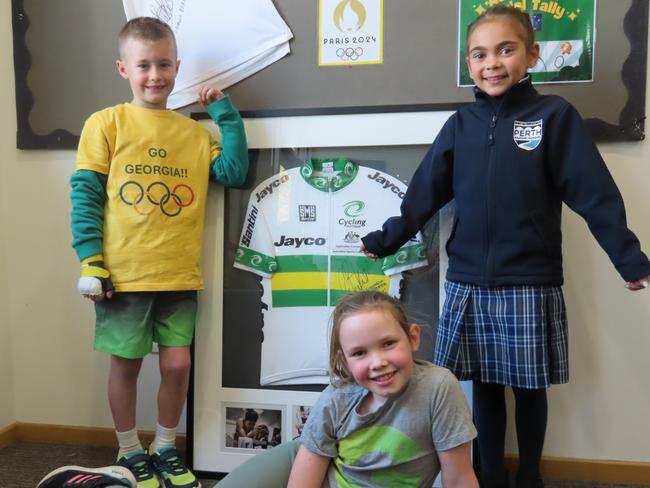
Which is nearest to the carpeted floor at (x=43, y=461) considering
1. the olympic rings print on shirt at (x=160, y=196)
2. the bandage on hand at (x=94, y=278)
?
the bandage on hand at (x=94, y=278)

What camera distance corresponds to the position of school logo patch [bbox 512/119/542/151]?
115 cm

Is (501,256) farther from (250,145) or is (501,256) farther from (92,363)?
(92,363)

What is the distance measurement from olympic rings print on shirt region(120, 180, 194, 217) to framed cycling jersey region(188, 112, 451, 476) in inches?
4.8

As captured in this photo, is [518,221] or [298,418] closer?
[518,221]

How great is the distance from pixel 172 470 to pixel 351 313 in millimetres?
776

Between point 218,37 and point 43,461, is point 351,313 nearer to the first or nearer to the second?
point 218,37

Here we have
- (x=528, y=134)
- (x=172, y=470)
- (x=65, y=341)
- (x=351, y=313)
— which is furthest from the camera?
(x=65, y=341)

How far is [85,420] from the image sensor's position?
168cm

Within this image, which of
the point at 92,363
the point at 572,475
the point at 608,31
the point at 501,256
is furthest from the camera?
the point at 92,363

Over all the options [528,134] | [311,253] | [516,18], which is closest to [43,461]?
[311,253]

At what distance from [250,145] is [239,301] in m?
0.44

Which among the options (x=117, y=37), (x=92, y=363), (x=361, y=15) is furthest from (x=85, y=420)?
(x=361, y=15)

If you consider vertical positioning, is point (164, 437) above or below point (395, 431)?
below
